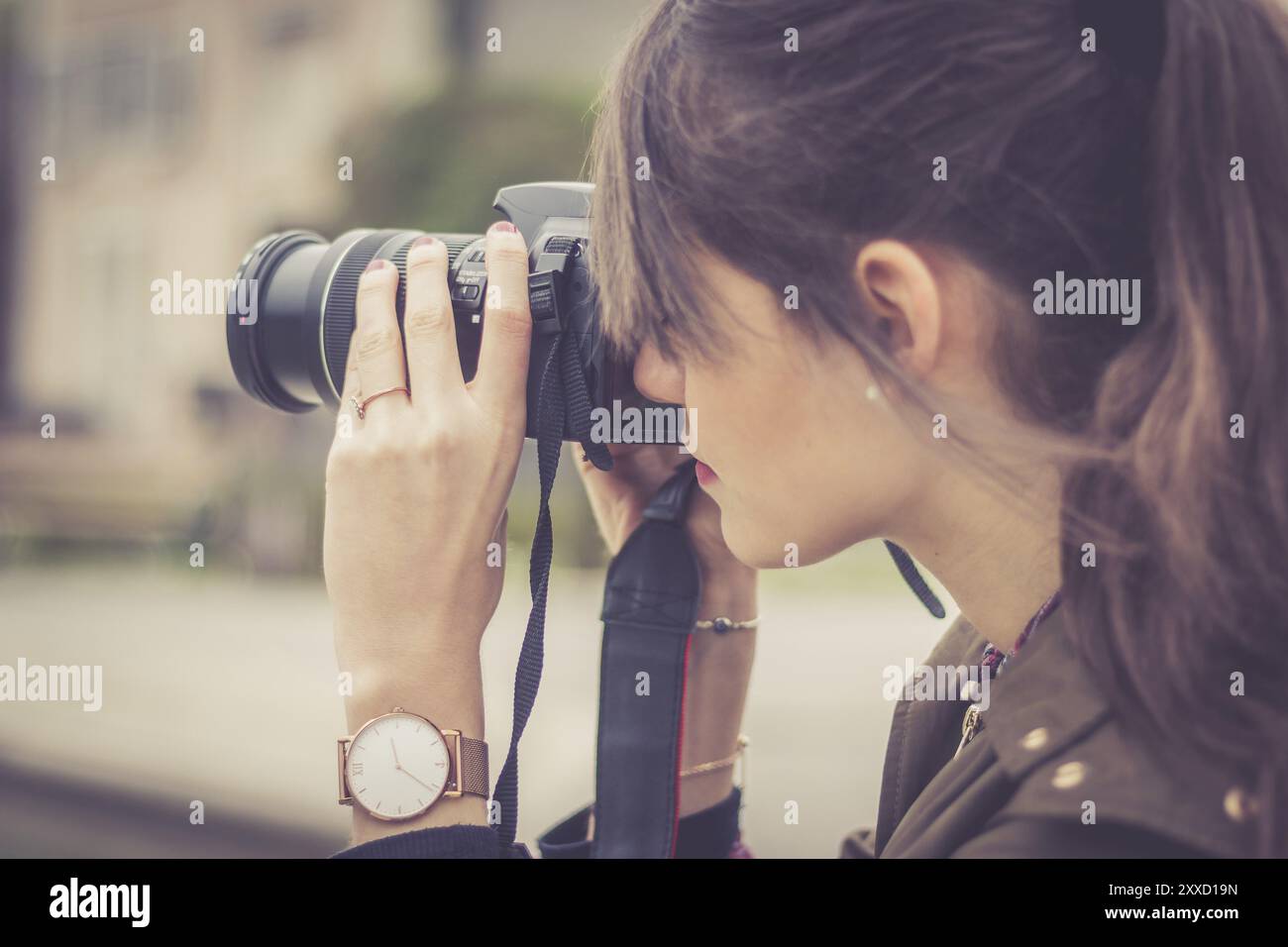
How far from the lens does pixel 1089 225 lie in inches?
35.1

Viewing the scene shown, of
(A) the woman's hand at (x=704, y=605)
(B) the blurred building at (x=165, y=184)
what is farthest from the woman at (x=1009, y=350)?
(B) the blurred building at (x=165, y=184)

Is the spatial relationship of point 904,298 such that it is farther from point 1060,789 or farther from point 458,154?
point 458,154

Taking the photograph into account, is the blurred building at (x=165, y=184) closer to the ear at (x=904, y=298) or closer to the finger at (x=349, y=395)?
the finger at (x=349, y=395)

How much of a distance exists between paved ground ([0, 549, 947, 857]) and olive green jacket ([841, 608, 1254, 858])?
8.94 feet

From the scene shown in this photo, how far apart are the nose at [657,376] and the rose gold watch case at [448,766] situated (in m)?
0.35

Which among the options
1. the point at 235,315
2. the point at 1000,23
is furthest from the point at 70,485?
the point at 1000,23

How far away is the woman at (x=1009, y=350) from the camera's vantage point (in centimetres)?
80

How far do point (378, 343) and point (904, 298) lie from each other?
53 centimetres

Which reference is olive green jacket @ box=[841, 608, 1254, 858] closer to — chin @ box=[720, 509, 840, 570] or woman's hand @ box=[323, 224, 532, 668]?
chin @ box=[720, 509, 840, 570]

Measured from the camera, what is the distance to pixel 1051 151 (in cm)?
89

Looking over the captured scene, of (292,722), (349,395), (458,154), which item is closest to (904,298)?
(349,395)

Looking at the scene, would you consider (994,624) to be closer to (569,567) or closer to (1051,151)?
(1051,151)

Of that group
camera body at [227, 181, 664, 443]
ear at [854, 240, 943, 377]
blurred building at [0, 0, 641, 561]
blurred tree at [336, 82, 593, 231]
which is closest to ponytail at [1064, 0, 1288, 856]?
ear at [854, 240, 943, 377]

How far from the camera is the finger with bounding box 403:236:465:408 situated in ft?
3.88
